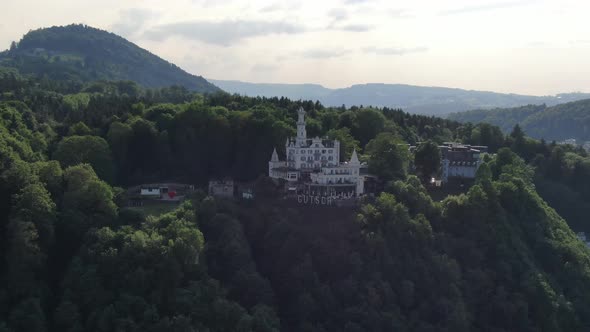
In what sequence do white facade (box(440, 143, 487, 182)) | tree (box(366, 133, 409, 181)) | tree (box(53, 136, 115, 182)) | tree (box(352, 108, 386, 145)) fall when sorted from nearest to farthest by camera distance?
tree (box(53, 136, 115, 182)) → tree (box(366, 133, 409, 181)) → white facade (box(440, 143, 487, 182)) → tree (box(352, 108, 386, 145))

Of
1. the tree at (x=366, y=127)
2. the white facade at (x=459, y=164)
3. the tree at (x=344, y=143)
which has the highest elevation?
the tree at (x=366, y=127)

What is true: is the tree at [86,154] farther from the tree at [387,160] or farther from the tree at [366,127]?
the tree at [366,127]

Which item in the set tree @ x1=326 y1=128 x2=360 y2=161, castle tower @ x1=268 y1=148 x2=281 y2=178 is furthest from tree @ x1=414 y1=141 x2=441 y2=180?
castle tower @ x1=268 y1=148 x2=281 y2=178

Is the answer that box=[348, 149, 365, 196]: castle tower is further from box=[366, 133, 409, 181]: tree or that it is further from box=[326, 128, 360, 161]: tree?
box=[326, 128, 360, 161]: tree

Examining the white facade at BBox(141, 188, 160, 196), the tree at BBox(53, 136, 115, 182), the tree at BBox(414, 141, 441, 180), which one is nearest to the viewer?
the tree at BBox(53, 136, 115, 182)

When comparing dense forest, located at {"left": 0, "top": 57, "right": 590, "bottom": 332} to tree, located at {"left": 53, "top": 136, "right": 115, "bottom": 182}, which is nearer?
dense forest, located at {"left": 0, "top": 57, "right": 590, "bottom": 332}

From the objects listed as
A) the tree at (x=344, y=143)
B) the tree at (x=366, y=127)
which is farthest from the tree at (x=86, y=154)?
the tree at (x=366, y=127)

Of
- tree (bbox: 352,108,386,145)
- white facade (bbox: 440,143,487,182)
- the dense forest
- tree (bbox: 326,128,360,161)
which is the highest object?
tree (bbox: 352,108,386,145)

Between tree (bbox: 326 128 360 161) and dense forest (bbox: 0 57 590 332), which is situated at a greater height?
tree (bbox: 326 128 360 161)
